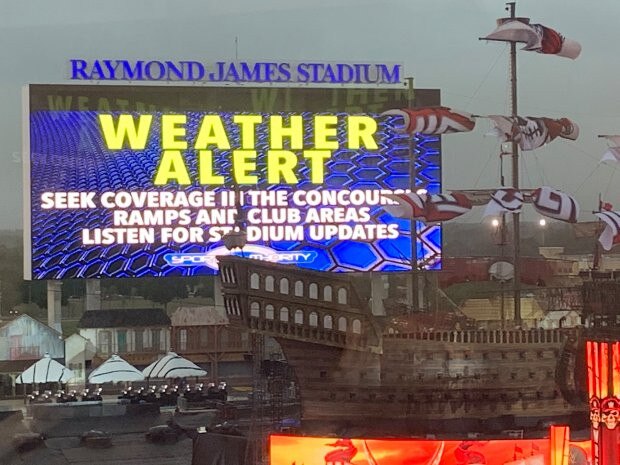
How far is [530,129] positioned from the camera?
6.58 metres

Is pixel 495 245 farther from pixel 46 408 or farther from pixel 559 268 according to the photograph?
pixel 46 408

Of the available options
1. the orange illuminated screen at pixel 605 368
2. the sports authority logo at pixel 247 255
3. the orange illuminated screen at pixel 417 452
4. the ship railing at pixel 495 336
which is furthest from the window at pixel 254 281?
the orange illuminated screen at pixel 605 368

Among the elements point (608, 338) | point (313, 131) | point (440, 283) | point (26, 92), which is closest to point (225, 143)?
point (313, 131)

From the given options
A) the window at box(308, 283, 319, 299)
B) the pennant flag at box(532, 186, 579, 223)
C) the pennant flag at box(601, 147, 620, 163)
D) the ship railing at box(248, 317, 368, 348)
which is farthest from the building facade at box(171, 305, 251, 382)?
the pennant flag at box(601, 147, 620, 163)

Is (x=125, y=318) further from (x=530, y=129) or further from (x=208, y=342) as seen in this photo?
(x=530, y=129)

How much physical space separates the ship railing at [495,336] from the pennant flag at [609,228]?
34.2 inches

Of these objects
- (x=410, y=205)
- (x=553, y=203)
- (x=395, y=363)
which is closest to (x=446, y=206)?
(x=410, y=205)

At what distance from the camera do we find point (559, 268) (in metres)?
6.68

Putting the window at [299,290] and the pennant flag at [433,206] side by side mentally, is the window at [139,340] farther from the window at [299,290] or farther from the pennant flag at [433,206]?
the pennant flag at [433,206]

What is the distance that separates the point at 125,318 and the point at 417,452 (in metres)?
2.49

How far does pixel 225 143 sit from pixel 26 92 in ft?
4.91

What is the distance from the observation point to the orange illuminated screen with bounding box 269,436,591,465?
5.82 meters

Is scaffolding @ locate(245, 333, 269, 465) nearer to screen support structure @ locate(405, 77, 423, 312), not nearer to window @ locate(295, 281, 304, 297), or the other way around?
window @ locate(295, 281, 304, 297)

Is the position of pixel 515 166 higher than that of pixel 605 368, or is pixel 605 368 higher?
pixel 515 166
